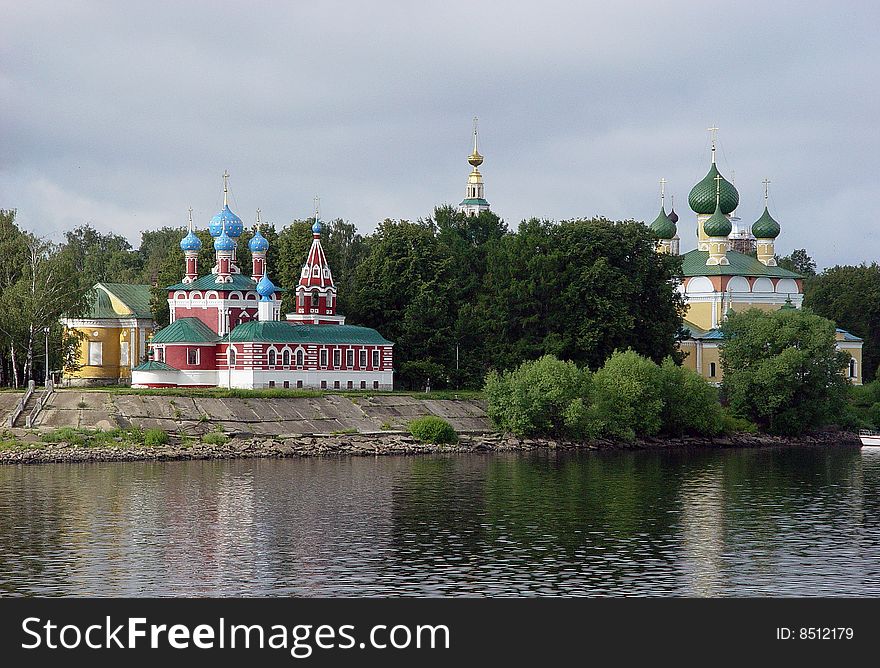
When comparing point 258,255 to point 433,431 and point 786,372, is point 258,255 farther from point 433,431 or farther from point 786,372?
point 786,372

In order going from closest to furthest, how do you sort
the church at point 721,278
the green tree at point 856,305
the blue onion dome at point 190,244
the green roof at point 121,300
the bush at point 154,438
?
the bush at point 154,438 < the blue onion dome at point 190,244 < the green roof at point 121,300 < the church at point 721,278 < the green tree at point 856,305

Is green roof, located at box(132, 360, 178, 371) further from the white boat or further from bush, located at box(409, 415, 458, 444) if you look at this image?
the white boat

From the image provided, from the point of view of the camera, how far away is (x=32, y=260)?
208 ft

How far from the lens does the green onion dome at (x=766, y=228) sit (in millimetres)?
89750

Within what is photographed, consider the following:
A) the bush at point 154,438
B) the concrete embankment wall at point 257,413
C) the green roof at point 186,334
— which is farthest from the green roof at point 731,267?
the bush at point 154,438

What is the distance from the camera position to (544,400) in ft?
199

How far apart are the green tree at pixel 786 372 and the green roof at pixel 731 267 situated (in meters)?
17.0

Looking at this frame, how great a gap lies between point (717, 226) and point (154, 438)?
43238 mm

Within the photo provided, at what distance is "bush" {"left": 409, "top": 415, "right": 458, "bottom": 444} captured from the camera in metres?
60.2

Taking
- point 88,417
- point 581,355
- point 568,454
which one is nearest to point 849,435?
point 581,355

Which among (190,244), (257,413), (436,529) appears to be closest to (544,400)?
(257,413)

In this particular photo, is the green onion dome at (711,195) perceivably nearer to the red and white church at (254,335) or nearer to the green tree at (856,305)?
the green tree at (856,305)

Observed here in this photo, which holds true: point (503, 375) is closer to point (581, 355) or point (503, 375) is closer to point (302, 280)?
point (581, 355)
